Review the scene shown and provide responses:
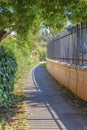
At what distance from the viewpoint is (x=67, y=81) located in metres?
17.8

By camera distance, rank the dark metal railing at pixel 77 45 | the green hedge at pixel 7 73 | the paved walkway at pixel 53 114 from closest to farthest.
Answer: the paved walkway at pixel 53 114 → the green hedge at pixel 7 73 → the dark metal railing at pixel 77 45

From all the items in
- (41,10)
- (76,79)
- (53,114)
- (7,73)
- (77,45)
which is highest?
(41,10)

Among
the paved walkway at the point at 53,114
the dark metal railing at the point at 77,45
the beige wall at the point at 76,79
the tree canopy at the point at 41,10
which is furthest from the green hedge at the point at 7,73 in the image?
the dark metal railing at the point at 77,45

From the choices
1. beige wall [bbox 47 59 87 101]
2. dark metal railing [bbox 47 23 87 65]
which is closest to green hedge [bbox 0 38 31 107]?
beige wall [bbox 47 59 87 101]

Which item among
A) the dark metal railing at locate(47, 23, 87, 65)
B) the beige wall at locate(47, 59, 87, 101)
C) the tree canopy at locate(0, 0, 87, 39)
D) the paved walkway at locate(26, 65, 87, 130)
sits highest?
the tree canopy at locate(0, 0, 87, 39)

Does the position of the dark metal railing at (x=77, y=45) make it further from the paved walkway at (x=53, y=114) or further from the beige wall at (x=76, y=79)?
the paved walkway at (x=53, y=114)

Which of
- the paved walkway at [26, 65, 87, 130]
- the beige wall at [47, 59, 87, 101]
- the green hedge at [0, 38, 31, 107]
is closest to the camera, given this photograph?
the paved walkway at [26, 65, 87, 130]

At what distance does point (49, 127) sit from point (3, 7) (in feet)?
18.4

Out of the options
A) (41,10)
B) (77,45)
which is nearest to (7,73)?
(41,10)

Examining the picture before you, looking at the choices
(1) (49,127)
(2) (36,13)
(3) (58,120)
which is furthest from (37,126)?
(2) (36,13)

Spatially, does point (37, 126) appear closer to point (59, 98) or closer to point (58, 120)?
point (58, 120)

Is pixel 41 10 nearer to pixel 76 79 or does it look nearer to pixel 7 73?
pixel 7 73

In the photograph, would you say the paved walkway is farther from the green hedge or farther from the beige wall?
the green hedge

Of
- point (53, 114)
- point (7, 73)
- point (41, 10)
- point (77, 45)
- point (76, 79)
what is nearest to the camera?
point (53, 114)
